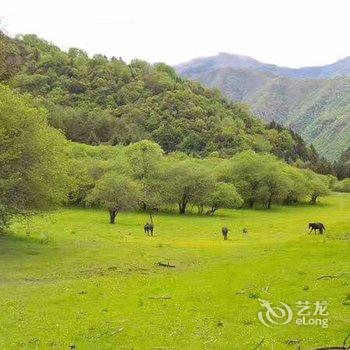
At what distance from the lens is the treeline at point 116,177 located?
44.7 meters

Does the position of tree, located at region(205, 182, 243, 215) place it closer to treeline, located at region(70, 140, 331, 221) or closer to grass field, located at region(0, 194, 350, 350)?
treeline, located at region(70, 140, 331, 221)

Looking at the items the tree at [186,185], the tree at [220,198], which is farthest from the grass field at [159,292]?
the tree at [220,198]

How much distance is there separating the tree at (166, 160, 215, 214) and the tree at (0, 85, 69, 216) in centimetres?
6512

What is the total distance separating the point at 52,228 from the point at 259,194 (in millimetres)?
75506

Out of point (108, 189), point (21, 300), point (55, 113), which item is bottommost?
point (21, 300)

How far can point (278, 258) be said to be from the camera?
39.9 metres

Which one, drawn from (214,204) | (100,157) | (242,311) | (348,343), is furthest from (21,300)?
(100,157)

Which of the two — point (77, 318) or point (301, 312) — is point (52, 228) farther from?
point (301, 312)

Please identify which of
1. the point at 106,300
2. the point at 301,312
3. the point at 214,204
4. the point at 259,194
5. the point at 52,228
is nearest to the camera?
the point at 301,312

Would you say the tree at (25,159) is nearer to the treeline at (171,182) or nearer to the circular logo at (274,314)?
the circular logo at (274,314)

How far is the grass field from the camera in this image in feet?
69.4

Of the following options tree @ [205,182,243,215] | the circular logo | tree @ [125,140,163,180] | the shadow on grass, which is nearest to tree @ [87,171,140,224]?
tree @ [125,140,163,180]

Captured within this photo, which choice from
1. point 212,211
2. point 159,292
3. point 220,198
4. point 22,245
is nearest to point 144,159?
point 212,211

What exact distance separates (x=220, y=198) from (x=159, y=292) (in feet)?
277
